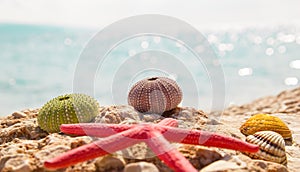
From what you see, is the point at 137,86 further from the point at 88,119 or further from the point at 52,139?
the point at 52,139

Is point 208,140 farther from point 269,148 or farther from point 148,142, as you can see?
point 269,148

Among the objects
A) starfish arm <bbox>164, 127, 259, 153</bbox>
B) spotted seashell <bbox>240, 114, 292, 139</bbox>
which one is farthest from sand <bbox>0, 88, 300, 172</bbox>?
spotted seashell <bbox>240, 114, 292, 139</bbox>

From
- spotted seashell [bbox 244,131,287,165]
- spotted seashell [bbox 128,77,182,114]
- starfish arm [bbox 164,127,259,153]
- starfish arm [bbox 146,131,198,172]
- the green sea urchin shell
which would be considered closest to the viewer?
starfish arm [bbox 146,131,198,172]

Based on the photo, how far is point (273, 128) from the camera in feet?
18.0

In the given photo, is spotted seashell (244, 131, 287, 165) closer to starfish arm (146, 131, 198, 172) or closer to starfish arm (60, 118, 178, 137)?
starfish arm (60, 118, 178, 137)

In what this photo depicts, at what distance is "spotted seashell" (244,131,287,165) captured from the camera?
169 inches

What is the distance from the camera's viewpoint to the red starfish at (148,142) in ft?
10.9

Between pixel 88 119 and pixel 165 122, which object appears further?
pixel 88 119

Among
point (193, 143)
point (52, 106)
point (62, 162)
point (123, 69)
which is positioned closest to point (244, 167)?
point (193, 143)

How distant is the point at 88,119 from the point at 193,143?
1836mm

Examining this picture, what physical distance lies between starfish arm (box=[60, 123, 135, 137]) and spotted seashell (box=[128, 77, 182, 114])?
1.40m

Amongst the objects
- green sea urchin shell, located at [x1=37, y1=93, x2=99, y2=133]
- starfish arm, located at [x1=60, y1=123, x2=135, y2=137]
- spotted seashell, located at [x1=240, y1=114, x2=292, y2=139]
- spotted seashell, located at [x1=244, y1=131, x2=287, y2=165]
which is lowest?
spotted seashell, located at [x1=244, y1=131, x2=287, y2=165]

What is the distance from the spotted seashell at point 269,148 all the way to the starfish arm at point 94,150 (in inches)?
60.7

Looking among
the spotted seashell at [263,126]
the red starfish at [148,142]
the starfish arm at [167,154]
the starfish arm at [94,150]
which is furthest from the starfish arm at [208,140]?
the spotted seashell at [263,126]
